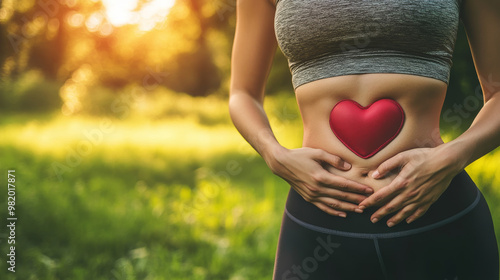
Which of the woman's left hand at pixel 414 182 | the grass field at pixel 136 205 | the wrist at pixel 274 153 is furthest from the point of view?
the grass field at pixel 136 205

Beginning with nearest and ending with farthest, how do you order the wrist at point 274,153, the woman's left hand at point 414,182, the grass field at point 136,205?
the woman's left hand at point 414,182, the wrist at point 274,153, the grass field at point 136,205

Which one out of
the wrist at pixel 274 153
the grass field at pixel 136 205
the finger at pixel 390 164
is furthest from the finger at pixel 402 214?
the grass field at pixel 136 205

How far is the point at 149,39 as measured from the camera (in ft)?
61.2

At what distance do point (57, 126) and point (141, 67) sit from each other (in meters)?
12.2

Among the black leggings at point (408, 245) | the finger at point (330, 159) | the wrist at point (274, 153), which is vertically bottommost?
the black leggings at point (408, 245)

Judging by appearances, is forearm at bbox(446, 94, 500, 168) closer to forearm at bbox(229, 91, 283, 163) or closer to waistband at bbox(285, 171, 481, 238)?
waistband at bbox(285, 171, 481, 238)

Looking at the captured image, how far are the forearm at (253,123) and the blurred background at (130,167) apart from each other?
2.22 feet

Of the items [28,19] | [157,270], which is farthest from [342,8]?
[28,19]

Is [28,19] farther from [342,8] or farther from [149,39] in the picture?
[149,39]

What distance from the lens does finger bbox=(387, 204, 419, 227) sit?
114cm

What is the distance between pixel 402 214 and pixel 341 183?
0.18 m

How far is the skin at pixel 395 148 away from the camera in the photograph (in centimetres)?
113

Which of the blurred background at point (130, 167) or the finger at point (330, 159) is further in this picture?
the blurred background at point (130, 167)

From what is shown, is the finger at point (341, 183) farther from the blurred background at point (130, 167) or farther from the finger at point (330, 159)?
the blurred background at point (130, 167)
